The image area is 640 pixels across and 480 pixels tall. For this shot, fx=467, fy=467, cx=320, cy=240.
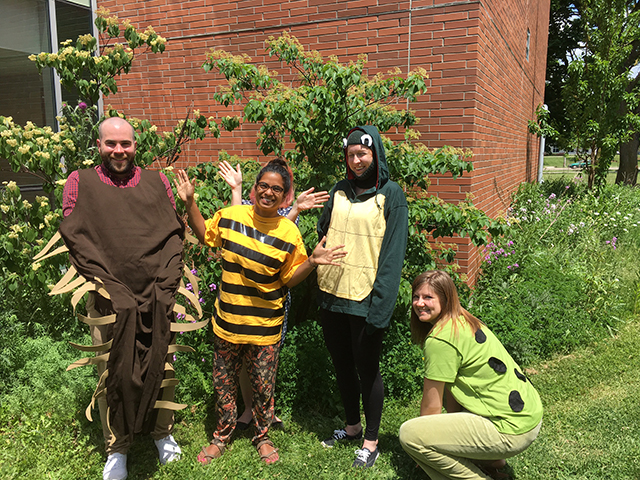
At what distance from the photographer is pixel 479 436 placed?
2477 mm

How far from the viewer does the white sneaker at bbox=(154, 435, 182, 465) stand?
9.59ft

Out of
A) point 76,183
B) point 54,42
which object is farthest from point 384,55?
point 54,42

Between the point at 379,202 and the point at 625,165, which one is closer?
the point at 379,202

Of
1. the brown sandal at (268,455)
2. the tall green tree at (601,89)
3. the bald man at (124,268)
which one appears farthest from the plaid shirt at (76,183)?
the tall green tree at (601,89)

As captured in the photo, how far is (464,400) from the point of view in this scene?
8.43 ft

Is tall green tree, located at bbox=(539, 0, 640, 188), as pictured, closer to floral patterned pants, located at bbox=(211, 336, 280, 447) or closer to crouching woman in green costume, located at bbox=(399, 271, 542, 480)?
crouching woman in green costume, located at bbox=(399, 271, 542, 480)

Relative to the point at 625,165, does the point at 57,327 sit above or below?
below

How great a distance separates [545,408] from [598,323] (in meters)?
1.88

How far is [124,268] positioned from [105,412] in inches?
34.8

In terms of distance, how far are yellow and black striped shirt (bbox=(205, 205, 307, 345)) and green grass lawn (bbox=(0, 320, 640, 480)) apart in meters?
0.86

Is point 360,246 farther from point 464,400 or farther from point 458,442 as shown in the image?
point 458,442

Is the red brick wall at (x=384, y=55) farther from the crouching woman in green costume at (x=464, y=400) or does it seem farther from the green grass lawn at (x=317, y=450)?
the crouching woman in green costume at (x=464, y=400)

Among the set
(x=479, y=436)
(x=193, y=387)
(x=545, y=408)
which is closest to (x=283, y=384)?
(x=193, y=387)

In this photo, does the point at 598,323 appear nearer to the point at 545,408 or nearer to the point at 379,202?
the point at 545,408
